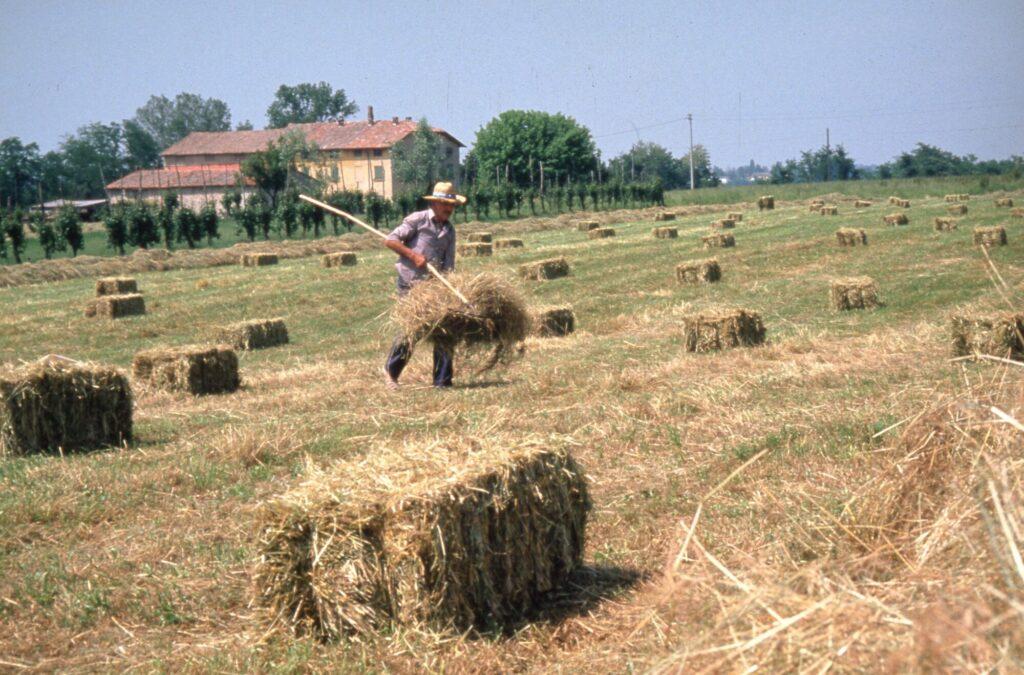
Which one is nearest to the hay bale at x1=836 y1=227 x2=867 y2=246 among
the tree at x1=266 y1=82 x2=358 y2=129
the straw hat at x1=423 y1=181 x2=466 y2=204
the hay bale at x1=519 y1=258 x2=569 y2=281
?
the hay bale at x1=519 y1=258 x2=569 y2=281

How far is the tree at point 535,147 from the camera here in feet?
408

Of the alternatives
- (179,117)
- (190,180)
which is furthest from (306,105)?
(190,180)

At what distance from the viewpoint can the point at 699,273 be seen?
984 inches

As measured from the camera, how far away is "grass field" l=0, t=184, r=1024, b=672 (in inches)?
197

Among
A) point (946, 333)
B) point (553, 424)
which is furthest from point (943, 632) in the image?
point (946, 333)

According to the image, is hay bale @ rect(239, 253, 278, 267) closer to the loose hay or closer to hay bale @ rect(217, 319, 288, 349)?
hay bale @ rect(217, 319, 288, 349)

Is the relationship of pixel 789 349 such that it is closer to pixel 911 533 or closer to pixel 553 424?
pixel 553 424

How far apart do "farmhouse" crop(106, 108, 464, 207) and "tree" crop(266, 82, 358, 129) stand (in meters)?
38.4

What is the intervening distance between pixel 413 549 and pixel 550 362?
30.2 feet

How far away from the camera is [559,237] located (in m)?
46.3

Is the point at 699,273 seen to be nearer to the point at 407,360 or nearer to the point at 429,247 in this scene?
the point at 429,247

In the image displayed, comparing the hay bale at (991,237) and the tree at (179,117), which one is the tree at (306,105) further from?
the hay bale at (991,237)

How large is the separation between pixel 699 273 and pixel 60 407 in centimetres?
1760

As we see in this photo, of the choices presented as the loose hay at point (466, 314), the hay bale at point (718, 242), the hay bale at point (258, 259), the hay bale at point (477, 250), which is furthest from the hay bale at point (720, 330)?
the hay bale at point (258, 259)
